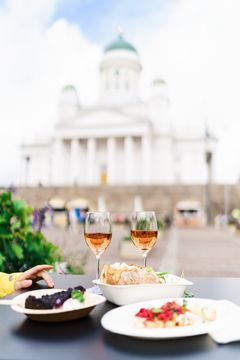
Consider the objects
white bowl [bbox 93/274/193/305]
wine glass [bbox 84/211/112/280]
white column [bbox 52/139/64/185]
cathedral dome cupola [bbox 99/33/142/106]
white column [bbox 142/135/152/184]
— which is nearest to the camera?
white bowl [bbox 93/274/193/305]

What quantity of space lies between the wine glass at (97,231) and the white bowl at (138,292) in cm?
27

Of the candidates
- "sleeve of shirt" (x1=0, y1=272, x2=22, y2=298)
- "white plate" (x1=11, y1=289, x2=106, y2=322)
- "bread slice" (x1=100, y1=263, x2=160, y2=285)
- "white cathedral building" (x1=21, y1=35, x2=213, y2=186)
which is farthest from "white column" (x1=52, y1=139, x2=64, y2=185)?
"white plate" (x1=11, y1=289, x2=106, y2=322)

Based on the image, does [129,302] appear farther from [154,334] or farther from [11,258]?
[11,258]

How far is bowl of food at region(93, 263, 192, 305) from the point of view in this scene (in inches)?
60.1

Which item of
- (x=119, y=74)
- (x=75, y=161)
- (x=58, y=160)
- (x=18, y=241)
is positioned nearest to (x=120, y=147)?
(x=75, y=161)

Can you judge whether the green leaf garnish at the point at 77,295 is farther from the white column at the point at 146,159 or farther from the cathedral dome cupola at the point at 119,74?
the cathedral dome cupola at the point at 119,74

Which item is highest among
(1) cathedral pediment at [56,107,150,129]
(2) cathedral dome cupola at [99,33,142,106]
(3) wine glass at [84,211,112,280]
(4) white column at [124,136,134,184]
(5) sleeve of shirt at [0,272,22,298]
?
(2) cathedral dome cupola at [99,33,142,106]

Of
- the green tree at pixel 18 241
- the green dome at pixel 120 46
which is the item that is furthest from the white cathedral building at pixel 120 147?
the green tree at pixel 18 241

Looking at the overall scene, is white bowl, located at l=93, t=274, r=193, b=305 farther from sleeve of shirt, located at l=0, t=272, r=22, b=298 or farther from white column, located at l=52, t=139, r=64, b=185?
white column, located at l=52, t=139, r=64, b=185

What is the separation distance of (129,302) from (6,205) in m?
2.31

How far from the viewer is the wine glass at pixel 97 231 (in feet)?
6.02

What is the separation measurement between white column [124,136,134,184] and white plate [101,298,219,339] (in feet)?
162

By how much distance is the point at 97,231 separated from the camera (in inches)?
72.4

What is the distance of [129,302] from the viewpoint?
5.07ft
